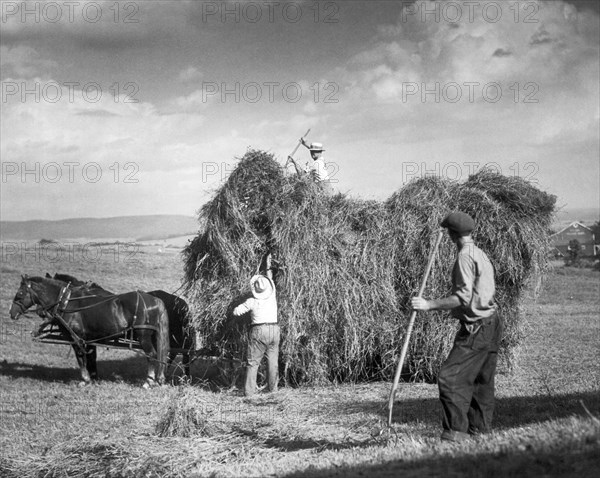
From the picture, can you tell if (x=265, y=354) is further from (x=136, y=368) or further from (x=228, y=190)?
(x=136, y=368)

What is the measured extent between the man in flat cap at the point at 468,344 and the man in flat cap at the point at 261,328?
4956 millimetres

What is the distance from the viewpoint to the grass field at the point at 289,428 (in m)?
5.98

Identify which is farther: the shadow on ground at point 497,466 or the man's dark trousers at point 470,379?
the man's dark trousers at point 470,379

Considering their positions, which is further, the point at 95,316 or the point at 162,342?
the point at 95,316

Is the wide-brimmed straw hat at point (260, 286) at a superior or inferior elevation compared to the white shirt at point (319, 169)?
inferior

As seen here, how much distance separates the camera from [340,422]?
9.15 m

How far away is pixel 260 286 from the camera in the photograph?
11.6 meters

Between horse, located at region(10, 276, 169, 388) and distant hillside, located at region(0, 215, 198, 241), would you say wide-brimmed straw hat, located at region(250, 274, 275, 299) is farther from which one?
distant hillside, located at region(0, 215, 198, 241)

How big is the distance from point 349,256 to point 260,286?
1.64m

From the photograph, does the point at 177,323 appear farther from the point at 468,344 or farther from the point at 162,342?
the point at 468,344

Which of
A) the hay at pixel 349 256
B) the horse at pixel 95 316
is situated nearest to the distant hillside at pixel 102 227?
the horse at pixel 95 316

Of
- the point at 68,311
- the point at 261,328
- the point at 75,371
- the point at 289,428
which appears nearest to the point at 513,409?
the point at 289,428

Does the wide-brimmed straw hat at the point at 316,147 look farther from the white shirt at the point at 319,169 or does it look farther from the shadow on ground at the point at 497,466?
the shadow on ground at the point at 497,466

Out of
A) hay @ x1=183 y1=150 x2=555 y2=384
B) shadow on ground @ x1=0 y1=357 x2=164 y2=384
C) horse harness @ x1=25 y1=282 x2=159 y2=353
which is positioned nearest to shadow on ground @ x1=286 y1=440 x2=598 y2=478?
hay @ x1=183 y1=150 x2=555 y2=384
